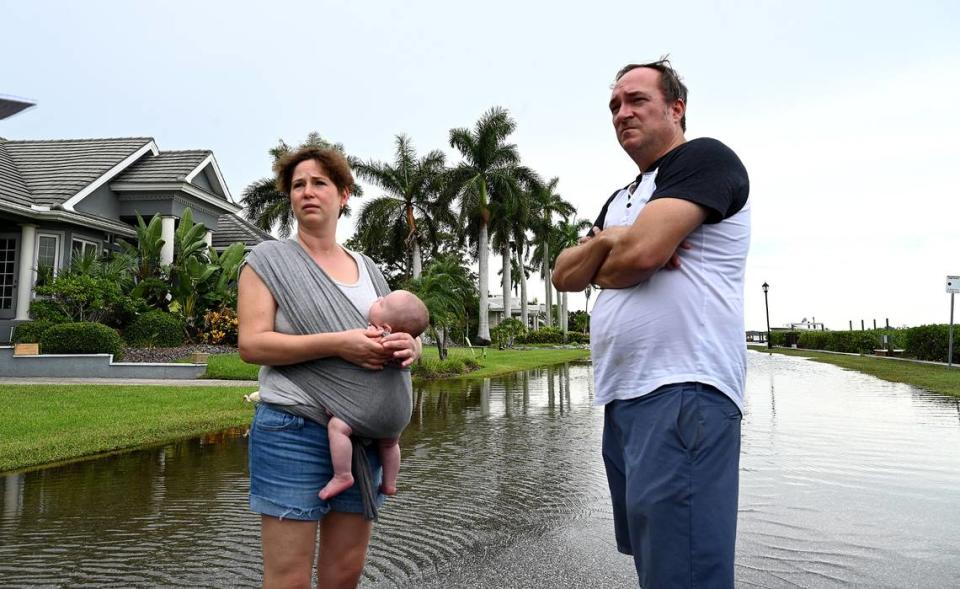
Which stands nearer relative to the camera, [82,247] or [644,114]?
[644,114]

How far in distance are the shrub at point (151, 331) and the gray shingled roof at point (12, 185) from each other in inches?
168

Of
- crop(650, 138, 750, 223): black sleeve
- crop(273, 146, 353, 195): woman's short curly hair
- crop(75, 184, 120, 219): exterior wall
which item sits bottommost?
crop(650, 138, 750, 223): black sleeve

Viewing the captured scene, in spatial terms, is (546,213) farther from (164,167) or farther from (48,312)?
(48,312)

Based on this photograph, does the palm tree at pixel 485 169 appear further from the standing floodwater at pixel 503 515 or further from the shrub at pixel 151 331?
the standing floodwater at pixel 503 515

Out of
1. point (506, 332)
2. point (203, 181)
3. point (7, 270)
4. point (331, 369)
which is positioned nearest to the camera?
point (331, 369)

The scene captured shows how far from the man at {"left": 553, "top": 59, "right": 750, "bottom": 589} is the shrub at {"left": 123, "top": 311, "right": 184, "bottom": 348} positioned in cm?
1902

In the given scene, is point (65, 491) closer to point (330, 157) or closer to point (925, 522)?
point (330, 157)

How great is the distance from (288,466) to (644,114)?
1.62 meters

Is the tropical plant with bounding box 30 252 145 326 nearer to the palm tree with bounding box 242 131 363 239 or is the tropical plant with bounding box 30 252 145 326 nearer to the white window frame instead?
the white window frame

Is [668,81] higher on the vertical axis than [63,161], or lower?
lower

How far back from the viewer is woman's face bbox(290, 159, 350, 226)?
2.55 m

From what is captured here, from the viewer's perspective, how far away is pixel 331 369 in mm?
2363

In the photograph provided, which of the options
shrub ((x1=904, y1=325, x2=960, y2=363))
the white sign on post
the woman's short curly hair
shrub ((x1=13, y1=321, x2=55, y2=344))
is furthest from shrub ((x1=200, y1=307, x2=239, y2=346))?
shrub ((x1=904, y1=325, x2=960, y2=363))

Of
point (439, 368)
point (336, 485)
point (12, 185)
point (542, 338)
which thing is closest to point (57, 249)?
point (12, 185)
